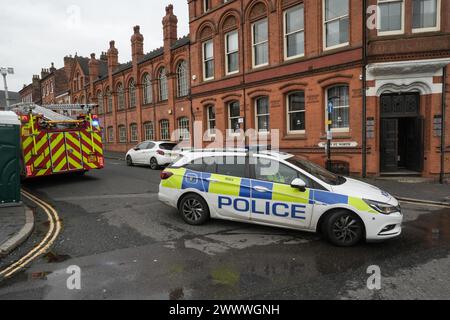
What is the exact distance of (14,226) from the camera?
6.53 metres

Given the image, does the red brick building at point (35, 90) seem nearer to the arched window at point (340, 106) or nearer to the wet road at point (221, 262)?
the arched window at point (340, 106)

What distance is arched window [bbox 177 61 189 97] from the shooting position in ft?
76.0

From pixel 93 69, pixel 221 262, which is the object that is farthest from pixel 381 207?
pixel 93 69

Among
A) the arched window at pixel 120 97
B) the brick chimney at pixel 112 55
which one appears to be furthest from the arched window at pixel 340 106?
the brick chimney at pixel 112 55

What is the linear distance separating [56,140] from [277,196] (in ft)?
30.0

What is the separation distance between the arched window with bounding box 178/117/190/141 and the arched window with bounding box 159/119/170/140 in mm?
1734

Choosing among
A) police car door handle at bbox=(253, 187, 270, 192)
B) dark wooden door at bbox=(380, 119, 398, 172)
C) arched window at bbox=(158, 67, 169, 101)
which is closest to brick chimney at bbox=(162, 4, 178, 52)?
arched window at bbox=(158, 67, 169, 101)

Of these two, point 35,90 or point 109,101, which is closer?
point 109,101

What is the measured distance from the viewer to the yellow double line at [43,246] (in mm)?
4656

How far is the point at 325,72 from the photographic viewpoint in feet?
45.9

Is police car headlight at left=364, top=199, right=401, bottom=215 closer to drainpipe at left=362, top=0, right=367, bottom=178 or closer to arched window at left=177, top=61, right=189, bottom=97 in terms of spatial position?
drainpipe at left=362, top=0, right=367, bottom=178

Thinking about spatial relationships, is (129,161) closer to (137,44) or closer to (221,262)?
(137,44)
